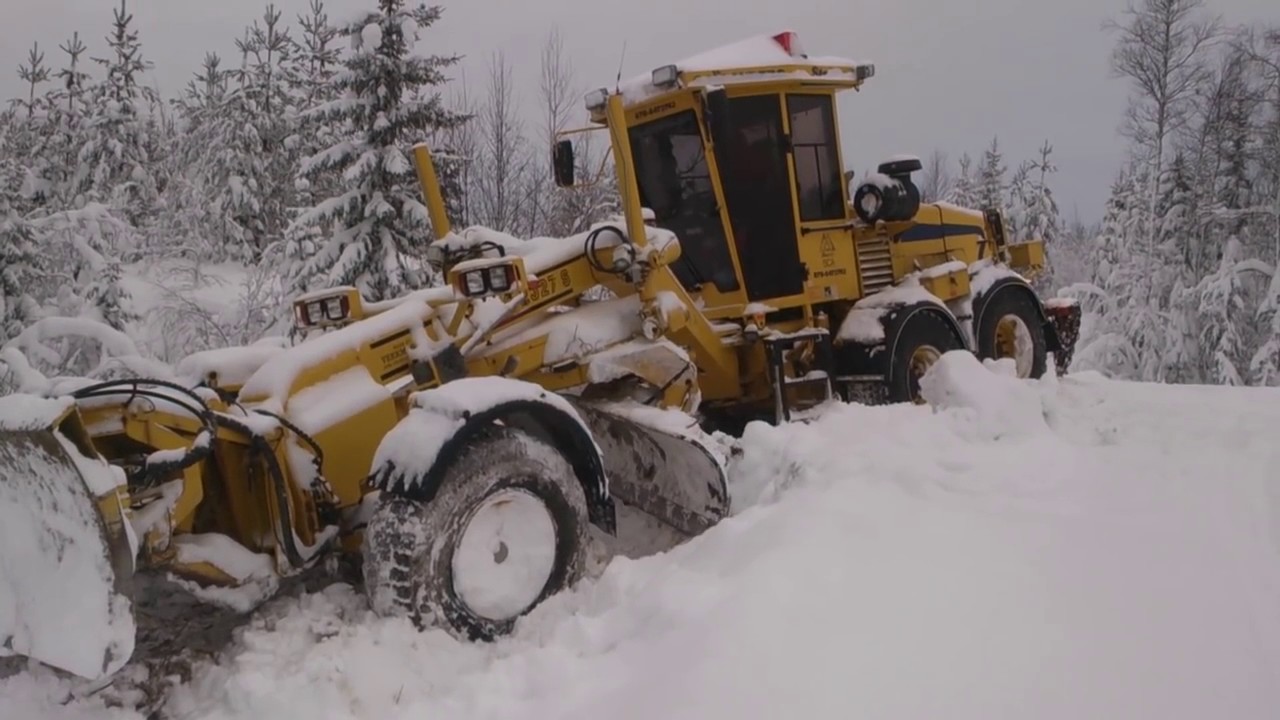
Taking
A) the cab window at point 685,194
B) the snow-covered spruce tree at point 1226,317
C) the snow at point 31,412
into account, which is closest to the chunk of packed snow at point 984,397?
the cab window at point 685,194

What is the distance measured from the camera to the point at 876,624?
11.1 ft

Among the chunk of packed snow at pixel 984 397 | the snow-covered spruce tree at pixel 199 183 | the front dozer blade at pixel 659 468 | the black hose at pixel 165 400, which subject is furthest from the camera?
the snow-covered spruce tree at pixel 199 183

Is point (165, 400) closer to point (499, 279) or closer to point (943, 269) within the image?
point (499, 279)

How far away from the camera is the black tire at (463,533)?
383cm

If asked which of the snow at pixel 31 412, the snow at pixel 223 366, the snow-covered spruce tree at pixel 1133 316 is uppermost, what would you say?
the snow at pixel 31 412

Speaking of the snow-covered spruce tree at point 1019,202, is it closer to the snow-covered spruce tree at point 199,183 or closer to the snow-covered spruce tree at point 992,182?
the snow-covered spruce tree at point 992,182

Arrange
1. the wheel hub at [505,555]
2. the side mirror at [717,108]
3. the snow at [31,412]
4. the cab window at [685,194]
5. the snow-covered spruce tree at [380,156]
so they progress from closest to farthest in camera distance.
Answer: the snow at [31,412], the wheel hub at [505,555], the side mirror at [717,108], the cab window at [685,194], the snow-covered spruce tree at [380,156]

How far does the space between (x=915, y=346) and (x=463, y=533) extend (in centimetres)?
495

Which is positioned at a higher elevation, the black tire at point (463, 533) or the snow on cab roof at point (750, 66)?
the snow on cab roof at point (750, 66)

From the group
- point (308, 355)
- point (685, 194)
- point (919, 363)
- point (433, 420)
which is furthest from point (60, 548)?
point (919, 363)

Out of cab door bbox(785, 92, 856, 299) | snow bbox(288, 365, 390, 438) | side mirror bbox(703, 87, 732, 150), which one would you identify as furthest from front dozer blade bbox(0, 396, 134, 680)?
cab door bbox(785, 92, 856, 299)

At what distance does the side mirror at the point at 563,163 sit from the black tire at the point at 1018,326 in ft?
14.3

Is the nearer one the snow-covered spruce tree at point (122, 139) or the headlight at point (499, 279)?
the headlight at point (499, 279)

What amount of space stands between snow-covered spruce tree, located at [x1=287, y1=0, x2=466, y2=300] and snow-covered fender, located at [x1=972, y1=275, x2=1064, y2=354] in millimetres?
7764
